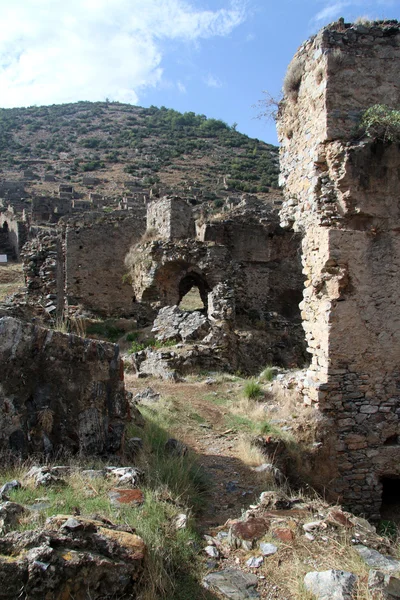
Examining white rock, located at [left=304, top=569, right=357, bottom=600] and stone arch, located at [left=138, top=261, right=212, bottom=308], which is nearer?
white rock, located at [left=304, top=569, right=357, bottom=600]

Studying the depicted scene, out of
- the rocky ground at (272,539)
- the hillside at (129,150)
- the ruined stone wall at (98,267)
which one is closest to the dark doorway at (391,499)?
the rocky ground at (272,539)

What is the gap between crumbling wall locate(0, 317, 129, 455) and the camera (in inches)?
155

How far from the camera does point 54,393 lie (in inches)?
166

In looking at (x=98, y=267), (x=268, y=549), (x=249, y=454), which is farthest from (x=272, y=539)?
(x=98, y=267)

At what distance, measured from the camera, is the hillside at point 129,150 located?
54406 mm

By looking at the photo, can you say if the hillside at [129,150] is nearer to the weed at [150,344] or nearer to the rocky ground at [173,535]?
the weed at [150,344]

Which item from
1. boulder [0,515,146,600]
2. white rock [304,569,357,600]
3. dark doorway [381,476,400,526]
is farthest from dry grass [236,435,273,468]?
boulder [0,515,146,600]

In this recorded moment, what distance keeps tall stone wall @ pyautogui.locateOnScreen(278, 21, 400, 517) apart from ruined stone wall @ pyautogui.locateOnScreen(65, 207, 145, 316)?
38.9 ft

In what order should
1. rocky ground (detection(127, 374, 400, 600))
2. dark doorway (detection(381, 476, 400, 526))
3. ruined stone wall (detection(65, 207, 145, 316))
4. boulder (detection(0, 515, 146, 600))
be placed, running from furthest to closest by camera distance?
1. ruined stone wall (detection(65, 207, 145, 316))
2. dark doorway (detection(381, 476, 400, 526))
3. rocky ground (detection(127, 374, 400, 600))
4. boulder (detection(0, 515, 146, 600))

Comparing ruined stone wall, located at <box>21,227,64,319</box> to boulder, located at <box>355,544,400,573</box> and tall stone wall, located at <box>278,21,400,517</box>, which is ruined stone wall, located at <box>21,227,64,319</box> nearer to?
tall stone wall, located at <box>278,21,400,517</box>

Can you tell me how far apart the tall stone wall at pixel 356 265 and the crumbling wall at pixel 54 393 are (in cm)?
316

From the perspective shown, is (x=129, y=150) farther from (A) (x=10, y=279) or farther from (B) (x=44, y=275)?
(B) (x=44, y=275)

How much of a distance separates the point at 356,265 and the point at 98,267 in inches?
498

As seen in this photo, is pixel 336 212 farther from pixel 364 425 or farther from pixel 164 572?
pixel 164 572
